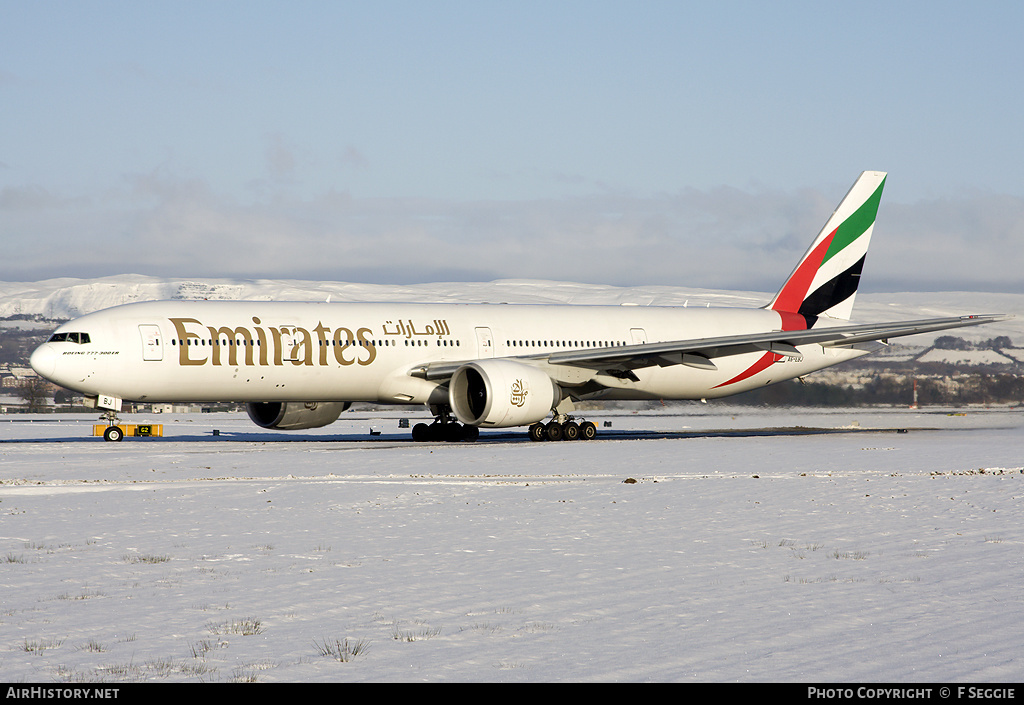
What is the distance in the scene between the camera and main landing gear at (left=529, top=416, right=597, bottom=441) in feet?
99.1

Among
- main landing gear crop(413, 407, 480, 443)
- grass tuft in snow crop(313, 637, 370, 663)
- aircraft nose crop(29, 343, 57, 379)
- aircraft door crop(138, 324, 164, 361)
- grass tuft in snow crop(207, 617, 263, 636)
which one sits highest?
aircraft door crop(138, 324, 164, 361)

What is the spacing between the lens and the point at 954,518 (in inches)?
517

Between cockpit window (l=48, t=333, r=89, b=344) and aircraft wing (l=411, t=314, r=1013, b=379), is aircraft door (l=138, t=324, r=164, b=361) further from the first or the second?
aircraft wing (l=411, t=314, r=1013, b=379)

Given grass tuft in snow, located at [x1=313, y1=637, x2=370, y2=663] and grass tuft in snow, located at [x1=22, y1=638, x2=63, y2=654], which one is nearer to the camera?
grass tuft in snow, located at [x1=313, y1=637, x2=370, y2=663]

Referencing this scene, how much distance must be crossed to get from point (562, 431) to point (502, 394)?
12.6 ft

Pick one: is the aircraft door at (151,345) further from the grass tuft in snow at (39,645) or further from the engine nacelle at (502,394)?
the grass tuft in snow at (39,645)

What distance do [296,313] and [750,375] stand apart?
14686 millimetres

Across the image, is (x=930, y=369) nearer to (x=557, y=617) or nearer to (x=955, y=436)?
(x=955, y=436)

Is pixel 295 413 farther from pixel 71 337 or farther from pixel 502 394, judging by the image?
pixel 502 394

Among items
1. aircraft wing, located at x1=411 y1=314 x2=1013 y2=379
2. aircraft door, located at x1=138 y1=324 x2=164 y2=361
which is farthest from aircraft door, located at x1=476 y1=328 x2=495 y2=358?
aircraft door, located at x1=138 y1=324 x2=164 y2=361

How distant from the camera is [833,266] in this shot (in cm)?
3556

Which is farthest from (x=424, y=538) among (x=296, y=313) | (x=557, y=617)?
(x=296, y=313)

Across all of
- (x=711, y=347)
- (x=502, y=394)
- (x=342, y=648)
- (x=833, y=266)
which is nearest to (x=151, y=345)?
(x=502, y=394)

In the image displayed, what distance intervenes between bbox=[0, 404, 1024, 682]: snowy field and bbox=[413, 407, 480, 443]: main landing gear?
409 inches
